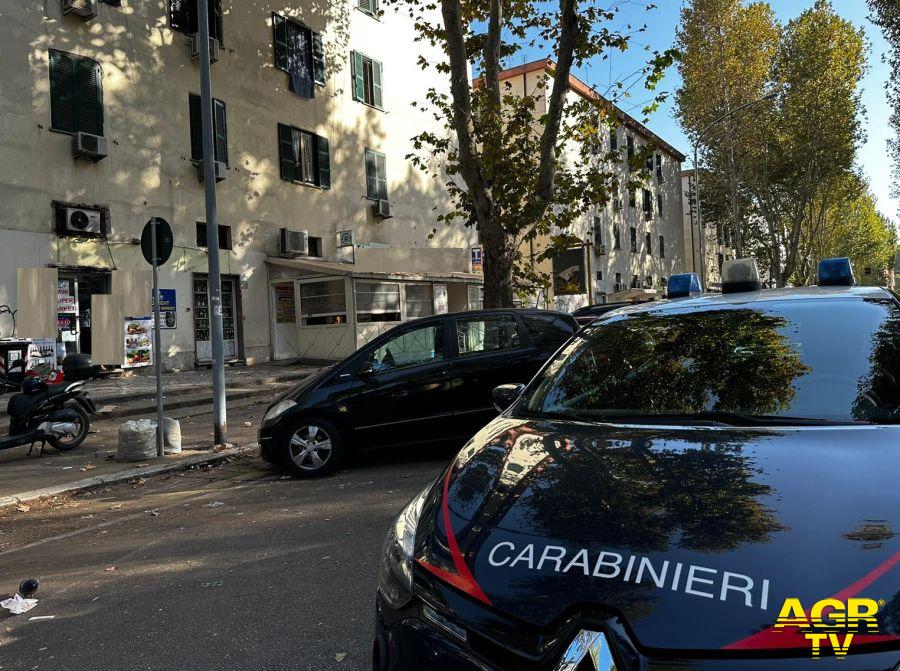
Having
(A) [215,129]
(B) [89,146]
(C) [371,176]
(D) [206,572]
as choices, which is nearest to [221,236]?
(A) [215,129]

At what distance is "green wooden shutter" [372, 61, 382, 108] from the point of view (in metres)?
23.8

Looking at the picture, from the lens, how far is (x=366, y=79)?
2361 centimetres

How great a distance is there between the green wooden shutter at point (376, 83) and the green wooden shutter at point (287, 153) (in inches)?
171

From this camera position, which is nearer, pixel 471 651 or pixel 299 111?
pixel 471 651

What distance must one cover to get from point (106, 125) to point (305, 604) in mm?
15822

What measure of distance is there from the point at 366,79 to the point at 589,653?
24379 millimetres

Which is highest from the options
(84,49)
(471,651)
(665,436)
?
(84,49)

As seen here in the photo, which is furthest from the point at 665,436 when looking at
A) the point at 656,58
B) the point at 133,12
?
the point at 133,12

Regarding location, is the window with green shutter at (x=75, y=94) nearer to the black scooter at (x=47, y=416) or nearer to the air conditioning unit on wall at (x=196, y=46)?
the air conditioning unit on wall at (x=196, y=46)

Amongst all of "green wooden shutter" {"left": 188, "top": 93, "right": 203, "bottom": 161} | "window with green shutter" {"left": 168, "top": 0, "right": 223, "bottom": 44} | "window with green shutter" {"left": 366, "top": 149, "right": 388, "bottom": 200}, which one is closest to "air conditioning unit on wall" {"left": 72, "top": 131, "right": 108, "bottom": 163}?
"green wooden shutter" {"left": 188, "top": 93, "right": 203, "bottom": 161}

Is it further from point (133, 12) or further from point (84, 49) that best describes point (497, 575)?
point (133, 12)

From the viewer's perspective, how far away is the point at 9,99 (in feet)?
46.3

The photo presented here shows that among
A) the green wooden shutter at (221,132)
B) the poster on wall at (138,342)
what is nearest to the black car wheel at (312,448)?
the poster on wall at (138,342)

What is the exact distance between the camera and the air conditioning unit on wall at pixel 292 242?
2012 cm
